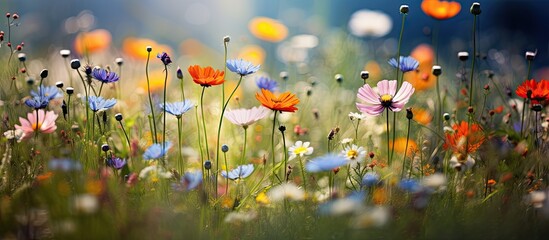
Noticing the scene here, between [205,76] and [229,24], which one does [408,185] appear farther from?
[229,24]

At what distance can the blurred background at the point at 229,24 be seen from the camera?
3318 mm

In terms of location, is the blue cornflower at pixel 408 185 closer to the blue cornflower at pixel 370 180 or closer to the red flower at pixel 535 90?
the blue cornflower at pixel 370 180

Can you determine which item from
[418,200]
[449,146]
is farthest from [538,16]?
[418,200]

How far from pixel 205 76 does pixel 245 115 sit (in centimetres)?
18

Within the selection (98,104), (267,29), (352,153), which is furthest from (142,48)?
(352,153)

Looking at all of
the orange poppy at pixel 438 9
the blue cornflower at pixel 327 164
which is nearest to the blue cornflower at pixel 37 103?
the blue cornflower at pixel 327 164

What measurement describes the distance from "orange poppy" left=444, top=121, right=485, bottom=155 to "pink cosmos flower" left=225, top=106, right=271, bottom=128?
0.51 m

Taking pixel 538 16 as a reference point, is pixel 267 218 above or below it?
below

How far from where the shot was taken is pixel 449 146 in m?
1.88

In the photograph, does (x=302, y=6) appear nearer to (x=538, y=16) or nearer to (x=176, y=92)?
(x=538, y=16)

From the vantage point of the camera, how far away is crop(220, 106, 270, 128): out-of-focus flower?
180 centimetres

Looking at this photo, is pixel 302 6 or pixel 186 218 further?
pixel 302 6

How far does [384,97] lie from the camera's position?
69.6 inches

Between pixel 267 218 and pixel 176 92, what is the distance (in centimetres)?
134
